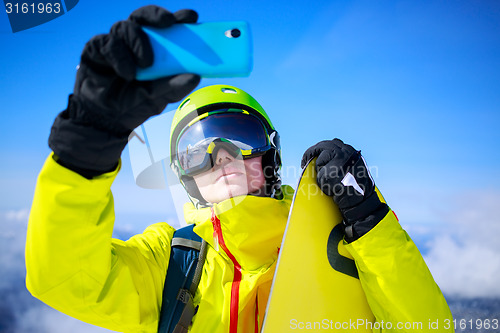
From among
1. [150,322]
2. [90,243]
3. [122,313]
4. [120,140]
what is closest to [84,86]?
[120,140]

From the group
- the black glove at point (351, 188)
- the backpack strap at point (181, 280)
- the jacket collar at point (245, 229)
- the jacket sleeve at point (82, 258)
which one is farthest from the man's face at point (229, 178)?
the jacket sleeve at point (82, 258)

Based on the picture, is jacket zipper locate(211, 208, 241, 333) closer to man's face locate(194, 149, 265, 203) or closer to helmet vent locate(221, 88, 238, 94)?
man's face locate(194, 149, 265, 203)

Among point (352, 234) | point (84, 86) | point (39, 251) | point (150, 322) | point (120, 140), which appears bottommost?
point (150, 322)

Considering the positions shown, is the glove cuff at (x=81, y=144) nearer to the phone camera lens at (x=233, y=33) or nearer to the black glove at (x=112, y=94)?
the black glove at (x=112, y=94)

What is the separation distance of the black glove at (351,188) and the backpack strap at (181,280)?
935mm

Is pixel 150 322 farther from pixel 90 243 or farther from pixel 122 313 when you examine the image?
pixel 90 243

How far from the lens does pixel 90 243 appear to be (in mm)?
1331

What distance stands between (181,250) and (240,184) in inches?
23.5

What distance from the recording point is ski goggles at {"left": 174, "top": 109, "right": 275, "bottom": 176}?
2.42 meters

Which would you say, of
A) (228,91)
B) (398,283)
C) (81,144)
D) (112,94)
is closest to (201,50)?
(112,94)

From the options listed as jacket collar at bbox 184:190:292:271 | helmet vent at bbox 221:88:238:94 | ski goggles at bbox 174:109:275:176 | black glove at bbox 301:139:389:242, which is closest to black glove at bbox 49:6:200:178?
jacket collar at bbox 184:190:292:271

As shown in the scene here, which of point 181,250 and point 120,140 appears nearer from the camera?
point 120,140

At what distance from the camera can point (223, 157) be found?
2367 mm

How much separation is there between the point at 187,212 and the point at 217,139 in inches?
24.4
